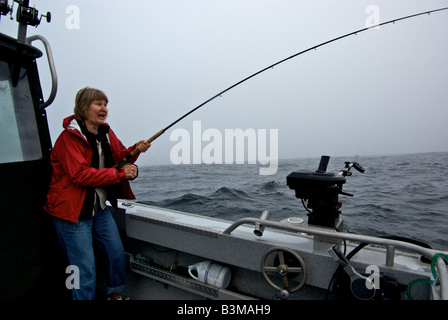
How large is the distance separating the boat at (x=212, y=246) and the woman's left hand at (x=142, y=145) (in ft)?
2.10

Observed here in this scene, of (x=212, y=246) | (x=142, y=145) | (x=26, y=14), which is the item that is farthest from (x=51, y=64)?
(x=212, y=246)

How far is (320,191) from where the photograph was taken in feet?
5.44

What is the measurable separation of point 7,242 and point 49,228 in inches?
11.0

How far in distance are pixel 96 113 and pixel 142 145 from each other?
0.40 metres

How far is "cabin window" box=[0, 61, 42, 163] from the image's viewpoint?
1.72 meters

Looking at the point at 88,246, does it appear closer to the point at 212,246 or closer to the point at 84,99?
the point at 212,246

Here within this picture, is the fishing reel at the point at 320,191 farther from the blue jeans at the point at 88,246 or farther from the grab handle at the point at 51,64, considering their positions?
the grab handle at the point at 51,64

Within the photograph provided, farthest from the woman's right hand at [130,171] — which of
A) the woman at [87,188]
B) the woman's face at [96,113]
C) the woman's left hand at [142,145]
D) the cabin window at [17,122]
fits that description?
the cabin window at [17,122]

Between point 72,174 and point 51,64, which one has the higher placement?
point 51,64

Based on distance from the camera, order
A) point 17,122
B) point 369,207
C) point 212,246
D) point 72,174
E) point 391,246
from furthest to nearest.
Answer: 1. point 369,207
2. point 212,246
3. point 17,122
4. point 72,174
5. point 391,246
